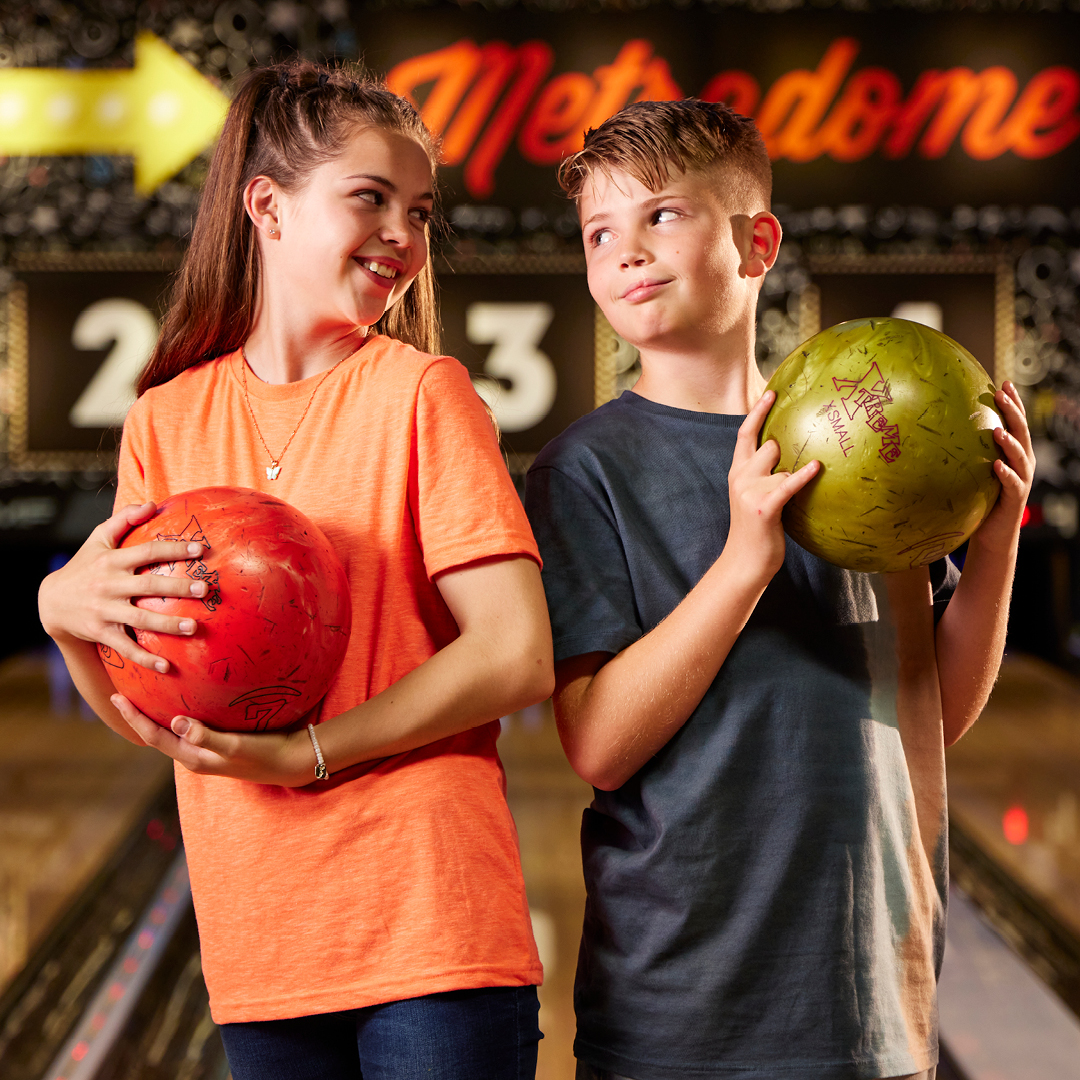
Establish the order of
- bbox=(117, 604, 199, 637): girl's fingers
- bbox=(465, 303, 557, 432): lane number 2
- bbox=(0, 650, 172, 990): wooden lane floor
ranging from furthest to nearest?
bbox=(465, 303, 557, 432): lane number 2, bbox=(0, 650, 172, 990): wooden lane floor, bbox=(117, 604, 199, 637): girl's fingers

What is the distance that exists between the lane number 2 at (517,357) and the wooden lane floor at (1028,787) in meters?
1.93

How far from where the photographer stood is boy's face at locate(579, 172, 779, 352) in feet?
3.23

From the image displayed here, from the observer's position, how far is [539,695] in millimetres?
864

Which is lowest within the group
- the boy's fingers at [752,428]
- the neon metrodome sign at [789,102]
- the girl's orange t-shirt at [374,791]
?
the girl's orange t-shirt at [374,791]

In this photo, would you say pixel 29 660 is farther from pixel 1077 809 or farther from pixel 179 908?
pixel 1077 809

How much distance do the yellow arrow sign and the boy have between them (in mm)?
4039

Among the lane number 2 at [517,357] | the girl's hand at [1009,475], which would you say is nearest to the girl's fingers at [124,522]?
the girl's hand at [1009,475]

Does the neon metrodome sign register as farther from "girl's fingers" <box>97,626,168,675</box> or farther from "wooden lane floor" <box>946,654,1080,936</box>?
"girl's fingers" <box>97,626,168,675</box>

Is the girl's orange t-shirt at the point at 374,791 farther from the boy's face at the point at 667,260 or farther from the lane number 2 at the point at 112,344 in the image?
the lane number 2 at the point at 112,344

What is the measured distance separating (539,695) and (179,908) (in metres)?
2.13

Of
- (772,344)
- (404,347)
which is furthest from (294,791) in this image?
(772,344)

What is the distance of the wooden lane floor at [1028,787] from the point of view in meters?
2.67

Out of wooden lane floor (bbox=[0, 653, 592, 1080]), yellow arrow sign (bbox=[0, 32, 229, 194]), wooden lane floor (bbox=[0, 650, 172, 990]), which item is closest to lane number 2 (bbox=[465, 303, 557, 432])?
wooden lane floor (bbox=[0, 653, 592, 1080])

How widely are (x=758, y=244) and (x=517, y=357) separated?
→ 3.40m
